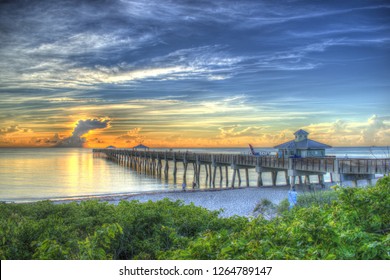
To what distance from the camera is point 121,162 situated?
7706cm

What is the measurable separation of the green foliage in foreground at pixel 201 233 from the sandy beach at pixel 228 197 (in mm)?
11818

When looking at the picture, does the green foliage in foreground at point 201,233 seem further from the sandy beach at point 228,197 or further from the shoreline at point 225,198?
the shoreline at point 225,198

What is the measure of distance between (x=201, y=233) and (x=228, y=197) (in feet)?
61.6

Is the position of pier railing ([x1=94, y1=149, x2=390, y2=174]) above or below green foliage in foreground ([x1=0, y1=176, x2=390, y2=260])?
below

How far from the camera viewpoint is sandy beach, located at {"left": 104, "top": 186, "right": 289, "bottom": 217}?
21.8m

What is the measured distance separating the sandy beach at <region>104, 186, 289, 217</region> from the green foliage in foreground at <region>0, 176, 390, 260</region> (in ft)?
38.8

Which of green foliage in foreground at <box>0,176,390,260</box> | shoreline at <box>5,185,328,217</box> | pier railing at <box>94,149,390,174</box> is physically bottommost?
shoreline at <box>5,185,328,217</box>

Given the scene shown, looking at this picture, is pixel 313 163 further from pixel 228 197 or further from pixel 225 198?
pixel 225 198

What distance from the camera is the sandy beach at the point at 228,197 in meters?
21.8

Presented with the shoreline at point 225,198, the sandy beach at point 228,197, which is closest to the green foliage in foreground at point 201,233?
the sandy beach at point 228,197

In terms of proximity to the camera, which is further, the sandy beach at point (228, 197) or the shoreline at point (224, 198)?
the shoreline at point (224, 198)

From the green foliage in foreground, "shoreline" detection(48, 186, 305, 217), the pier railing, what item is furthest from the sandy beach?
the green foliage in foreground

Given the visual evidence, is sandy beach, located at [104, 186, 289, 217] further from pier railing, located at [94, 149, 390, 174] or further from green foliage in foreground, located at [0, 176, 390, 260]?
green foliage in foreground, located at [0, 176, 390, 260]

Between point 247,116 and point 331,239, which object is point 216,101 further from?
point 331,239
